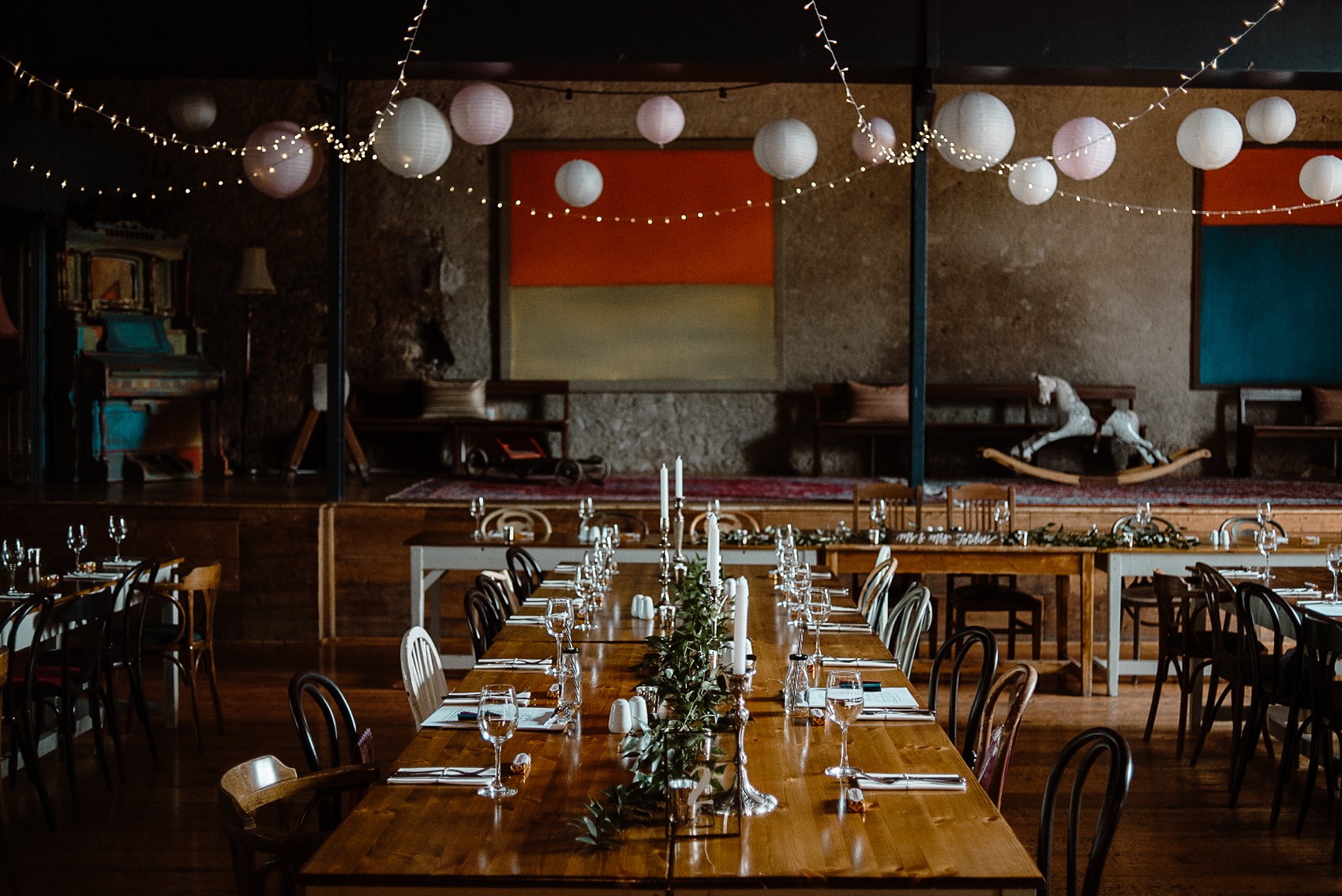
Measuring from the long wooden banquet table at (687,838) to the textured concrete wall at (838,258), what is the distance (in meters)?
9.23

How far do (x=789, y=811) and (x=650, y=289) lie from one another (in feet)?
32.4

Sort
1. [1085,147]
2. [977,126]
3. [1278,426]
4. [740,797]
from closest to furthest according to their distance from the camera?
[740,797]
[977,126]
[1085,147]
[1278,426]

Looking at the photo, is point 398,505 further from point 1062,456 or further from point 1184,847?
point 1062,456

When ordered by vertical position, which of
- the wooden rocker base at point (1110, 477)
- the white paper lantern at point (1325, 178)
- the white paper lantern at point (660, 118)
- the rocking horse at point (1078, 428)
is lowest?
the wooden rocker base at point (1110, 477)

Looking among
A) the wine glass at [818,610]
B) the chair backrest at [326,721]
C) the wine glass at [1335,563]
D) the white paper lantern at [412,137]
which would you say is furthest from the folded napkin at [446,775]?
the white paper lantern at [412,137]

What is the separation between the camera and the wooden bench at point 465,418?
1135 centimetres

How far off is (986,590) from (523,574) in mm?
2588

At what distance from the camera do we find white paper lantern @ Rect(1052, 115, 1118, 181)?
8.27 meters

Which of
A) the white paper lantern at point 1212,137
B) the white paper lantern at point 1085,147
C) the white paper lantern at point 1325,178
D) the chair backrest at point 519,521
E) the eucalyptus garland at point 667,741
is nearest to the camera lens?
the eucalyptus garland at point 667,741

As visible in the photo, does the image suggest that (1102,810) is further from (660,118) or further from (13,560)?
(660,118)

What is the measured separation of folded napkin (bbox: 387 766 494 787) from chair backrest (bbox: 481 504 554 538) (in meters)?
4.90

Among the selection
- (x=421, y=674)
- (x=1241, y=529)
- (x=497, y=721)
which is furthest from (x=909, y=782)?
(x=1241, y=529)

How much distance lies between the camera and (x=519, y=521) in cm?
847

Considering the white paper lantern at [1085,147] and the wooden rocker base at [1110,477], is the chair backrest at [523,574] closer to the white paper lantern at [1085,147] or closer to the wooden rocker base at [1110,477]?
the white paper lantern at [1085,147]
